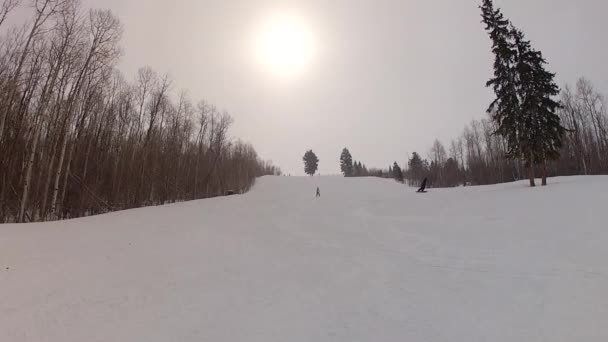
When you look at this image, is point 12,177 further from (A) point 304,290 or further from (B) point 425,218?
(B) point 425,218

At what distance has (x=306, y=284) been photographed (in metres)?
→ 4.48

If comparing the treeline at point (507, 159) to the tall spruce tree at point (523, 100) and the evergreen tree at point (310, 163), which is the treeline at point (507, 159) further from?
the evergreen tree at point (310, 163)

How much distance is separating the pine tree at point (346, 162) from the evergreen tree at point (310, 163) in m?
8.63

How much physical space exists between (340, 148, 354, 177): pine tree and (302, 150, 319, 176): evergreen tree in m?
8.63

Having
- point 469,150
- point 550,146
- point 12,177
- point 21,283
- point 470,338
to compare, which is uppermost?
point 469,150

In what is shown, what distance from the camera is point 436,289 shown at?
4172 mm

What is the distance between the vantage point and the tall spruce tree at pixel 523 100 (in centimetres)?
1731

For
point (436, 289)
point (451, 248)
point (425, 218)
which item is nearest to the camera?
point (436, 289)

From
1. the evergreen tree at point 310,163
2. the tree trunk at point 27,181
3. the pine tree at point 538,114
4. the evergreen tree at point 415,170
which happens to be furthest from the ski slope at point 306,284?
the evergreen tree at point 310,163

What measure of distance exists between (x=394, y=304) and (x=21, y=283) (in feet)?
17.6

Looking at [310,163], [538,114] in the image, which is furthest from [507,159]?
[310,163]

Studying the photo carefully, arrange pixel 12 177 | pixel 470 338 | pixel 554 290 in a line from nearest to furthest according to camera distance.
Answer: pixel 470 338
pixel 554 290
pixel 12 177

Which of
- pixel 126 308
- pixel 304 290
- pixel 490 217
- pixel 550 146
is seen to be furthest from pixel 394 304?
pixel 550 146

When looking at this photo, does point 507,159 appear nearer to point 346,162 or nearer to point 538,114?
point 538,114
